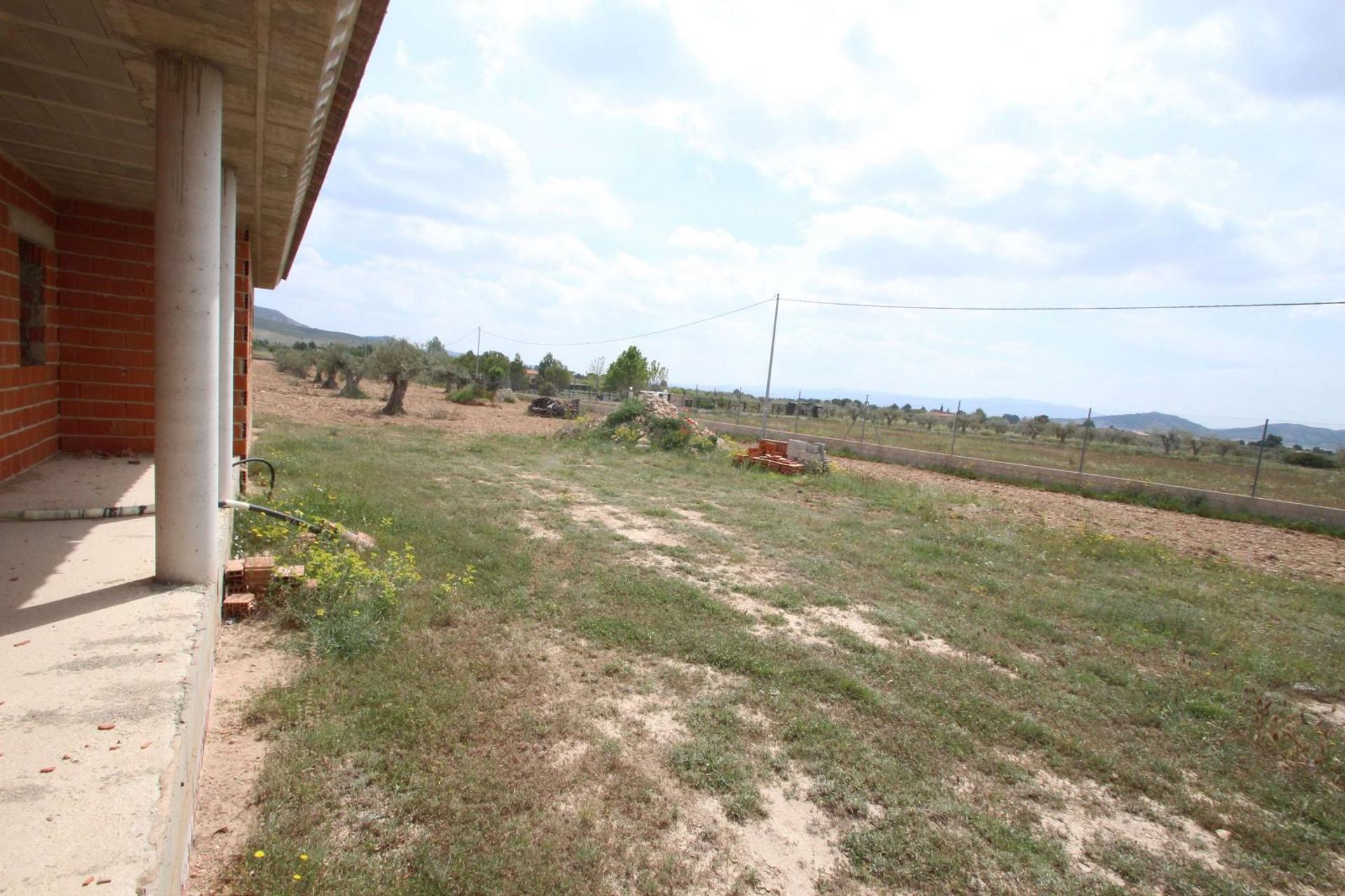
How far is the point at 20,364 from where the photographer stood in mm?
5133

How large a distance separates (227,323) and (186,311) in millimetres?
2665

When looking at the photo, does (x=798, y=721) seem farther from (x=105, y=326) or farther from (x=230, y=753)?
(x=105, y=326)

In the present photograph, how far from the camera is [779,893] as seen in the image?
236cm

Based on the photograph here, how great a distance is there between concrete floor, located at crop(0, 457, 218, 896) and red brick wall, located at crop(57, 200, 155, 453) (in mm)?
3104

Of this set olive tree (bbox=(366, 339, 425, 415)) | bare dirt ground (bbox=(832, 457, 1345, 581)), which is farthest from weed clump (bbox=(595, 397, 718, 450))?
olive tree (bbox=(366, 339, 425, 415))

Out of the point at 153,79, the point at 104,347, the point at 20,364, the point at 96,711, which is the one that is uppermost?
the point at 153,79

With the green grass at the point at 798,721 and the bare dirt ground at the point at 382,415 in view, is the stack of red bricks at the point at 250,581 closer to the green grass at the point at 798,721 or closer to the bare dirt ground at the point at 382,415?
the green grass at the point at 798,721

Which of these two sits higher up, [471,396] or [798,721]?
[471,396]

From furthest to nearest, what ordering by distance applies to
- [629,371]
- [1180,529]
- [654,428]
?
[629,371]
[654,428]
[1180,529]

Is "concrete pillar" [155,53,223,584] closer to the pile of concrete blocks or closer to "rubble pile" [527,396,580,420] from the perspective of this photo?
the pile of concrete blocks

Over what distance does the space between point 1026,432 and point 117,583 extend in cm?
4287

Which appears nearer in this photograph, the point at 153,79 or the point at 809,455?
the point at 153,79

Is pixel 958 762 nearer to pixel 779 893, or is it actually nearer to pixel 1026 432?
pixel 779 893

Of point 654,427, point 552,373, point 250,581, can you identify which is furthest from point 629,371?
point 250,581
